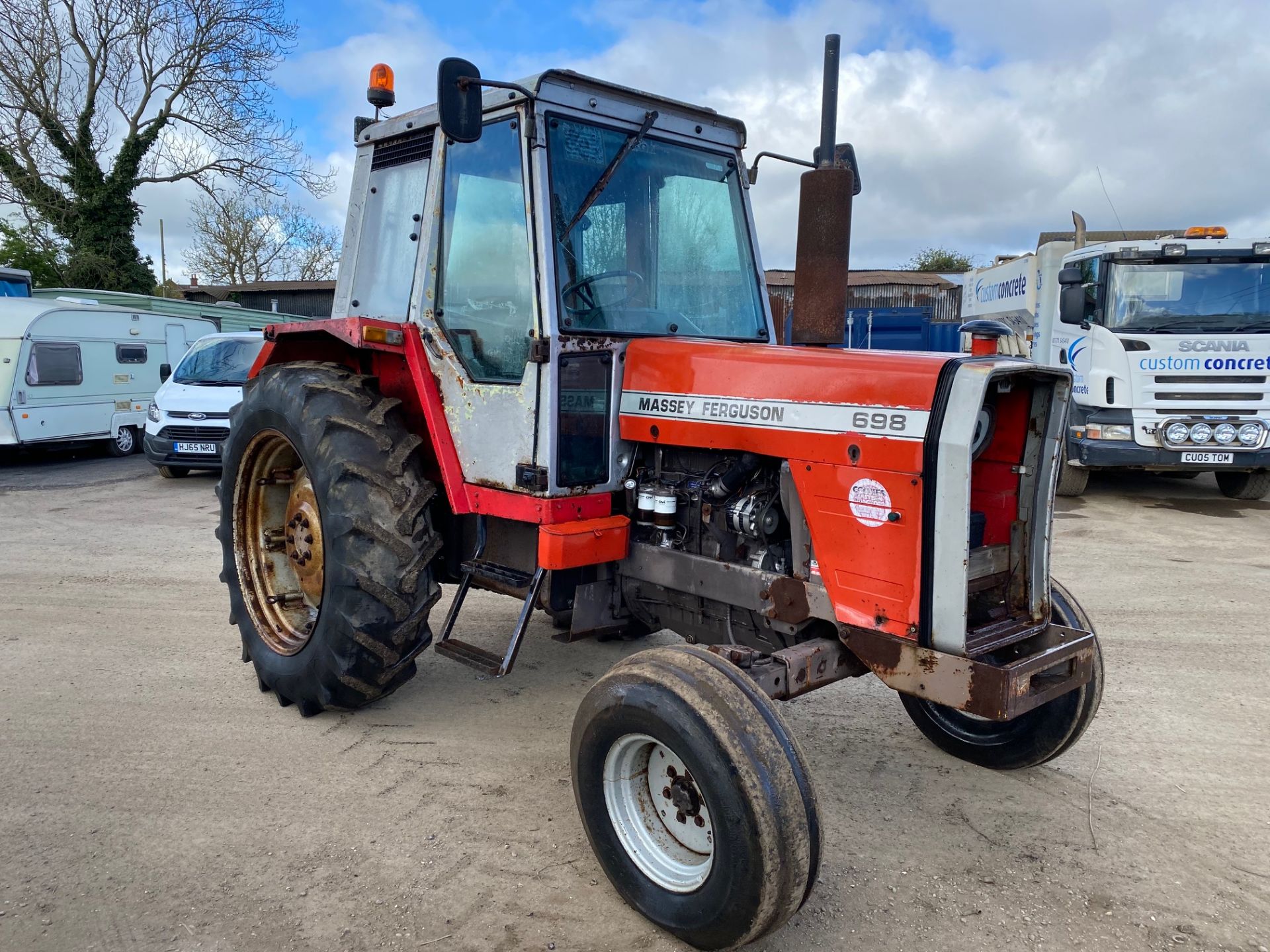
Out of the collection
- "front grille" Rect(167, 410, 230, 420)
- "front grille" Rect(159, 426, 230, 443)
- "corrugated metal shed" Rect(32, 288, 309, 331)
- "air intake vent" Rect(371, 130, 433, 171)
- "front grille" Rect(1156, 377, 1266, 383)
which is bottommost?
"front grille" Rect(159, 426, 230, 443)

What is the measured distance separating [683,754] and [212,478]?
10.3 meters

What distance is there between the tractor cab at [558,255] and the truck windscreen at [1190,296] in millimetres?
6254

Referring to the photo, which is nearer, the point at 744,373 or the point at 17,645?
the point at 744,373

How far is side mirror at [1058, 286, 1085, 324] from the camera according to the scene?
837 cm

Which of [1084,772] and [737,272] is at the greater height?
[737,272]

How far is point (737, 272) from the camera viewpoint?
378 centimetres

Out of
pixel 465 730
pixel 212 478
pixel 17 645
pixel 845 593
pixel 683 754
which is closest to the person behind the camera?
pixel 683 754

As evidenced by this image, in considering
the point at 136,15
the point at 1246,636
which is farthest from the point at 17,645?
the point at 136,15

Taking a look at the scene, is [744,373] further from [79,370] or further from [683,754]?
[79,370]

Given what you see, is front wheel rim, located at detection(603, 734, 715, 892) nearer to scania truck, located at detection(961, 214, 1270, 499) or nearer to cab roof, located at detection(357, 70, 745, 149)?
cab roof, located at detection(357, 70, 745, 149)

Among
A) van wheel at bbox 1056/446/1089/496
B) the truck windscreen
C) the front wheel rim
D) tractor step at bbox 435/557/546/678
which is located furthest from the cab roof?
van wheel at bbox 1056/446/1089/496

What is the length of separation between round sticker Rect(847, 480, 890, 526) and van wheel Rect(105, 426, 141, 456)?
1297 cm

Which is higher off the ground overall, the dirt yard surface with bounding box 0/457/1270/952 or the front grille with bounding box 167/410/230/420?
the front grille with bounding box 167/410/230/420

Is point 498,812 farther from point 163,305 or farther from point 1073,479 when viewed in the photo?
point 163,305
